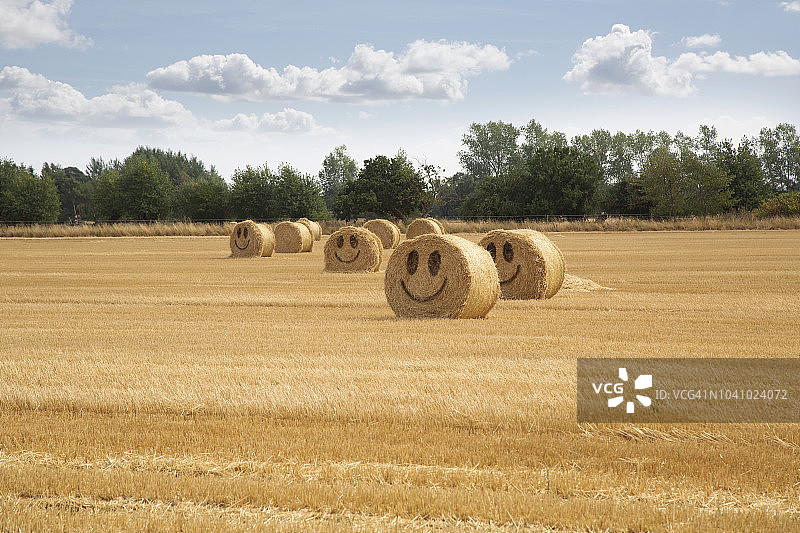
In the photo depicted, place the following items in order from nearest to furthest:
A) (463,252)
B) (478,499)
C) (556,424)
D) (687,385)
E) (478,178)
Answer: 1. (478,499)
2. (556,424)
3. (687,385)
4. (463,252)
5. (478,178)

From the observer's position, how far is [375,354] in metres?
10.0

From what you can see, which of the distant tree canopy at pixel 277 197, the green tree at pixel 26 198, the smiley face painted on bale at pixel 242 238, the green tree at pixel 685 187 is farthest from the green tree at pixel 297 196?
the smiley face painted on bale at pixel 242 238

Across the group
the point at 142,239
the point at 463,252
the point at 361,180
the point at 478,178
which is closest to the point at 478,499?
the point at 463,252

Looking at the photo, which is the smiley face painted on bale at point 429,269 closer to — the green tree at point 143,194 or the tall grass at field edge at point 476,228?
the tall grass at field edge at point 476,228

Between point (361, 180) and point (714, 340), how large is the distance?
62375 mm

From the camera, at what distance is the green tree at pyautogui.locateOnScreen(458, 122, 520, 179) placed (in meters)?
123

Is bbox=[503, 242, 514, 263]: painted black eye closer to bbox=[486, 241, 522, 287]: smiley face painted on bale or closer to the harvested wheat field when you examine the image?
bbox=[486, 241, 522, 287]: smiley face painted on bale

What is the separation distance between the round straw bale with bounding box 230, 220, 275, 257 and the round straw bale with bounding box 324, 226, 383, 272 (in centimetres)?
781

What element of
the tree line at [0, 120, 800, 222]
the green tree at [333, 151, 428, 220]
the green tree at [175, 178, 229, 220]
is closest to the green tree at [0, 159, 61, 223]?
the tree line at [0, 120, 800, 222]

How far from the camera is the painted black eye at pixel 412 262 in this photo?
14469 mm

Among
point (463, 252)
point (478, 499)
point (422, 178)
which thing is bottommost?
point (478, 499)

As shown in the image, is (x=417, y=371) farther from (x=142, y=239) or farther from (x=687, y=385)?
(x=142, y=239)

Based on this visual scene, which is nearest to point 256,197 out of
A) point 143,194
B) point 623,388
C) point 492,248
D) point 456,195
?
point 143,194

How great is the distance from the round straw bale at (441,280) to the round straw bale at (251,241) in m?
19.5
